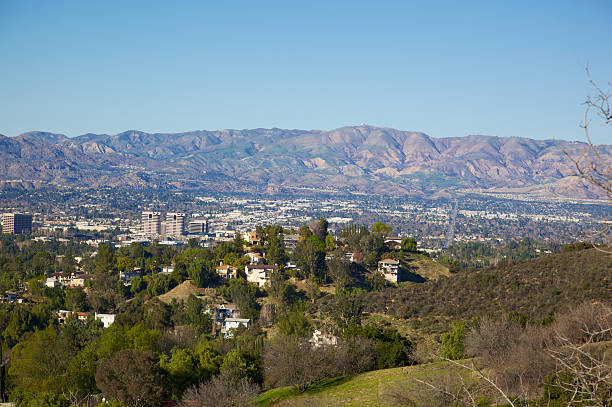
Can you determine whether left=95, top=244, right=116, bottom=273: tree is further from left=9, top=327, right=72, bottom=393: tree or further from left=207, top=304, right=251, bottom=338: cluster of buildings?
left=9, top=327, right=72, bottom=393: tree

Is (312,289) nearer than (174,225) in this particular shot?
Yes

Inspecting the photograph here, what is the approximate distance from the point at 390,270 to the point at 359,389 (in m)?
23.9

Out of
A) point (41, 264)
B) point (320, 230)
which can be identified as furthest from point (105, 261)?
point (320, 230)

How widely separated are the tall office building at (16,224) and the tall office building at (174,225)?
874 inches

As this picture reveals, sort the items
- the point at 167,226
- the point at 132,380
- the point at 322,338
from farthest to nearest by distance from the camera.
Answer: the point at 167,226 → the point at 322,338 → the point at 132,380

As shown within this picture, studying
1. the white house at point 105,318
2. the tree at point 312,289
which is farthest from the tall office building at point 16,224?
the tree at point 312,289

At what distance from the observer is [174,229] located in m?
117

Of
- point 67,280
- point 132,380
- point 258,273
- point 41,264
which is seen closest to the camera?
point 132,380

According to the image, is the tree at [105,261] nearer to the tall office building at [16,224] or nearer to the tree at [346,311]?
the tree at [346,311]

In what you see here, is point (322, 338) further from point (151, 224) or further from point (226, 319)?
point (151, 224)

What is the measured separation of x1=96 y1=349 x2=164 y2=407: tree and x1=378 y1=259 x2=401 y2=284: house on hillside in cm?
2503

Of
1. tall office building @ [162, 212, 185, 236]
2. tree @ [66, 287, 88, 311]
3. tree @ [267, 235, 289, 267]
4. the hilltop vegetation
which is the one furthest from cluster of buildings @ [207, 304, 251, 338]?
tall office building @ [162, 212, 185, 236]

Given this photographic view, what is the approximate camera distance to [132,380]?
17906mm

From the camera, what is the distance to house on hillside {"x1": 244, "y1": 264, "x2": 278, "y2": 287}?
41.2 metres
